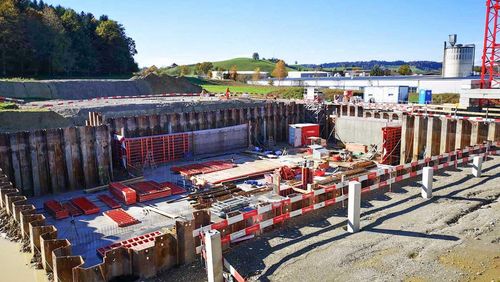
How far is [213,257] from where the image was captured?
6887 millimetres

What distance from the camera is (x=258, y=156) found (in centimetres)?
2628

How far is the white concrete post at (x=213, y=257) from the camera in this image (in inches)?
270

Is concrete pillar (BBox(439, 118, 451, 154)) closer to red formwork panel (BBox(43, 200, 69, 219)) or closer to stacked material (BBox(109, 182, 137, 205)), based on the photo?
stacked material (BBox(109, 182, 137, 205))

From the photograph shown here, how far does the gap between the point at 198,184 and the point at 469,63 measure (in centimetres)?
6721

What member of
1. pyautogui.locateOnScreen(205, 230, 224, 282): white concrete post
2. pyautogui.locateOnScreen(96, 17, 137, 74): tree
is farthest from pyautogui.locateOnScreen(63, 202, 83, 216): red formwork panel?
pyautogui.locateOnScreen(96, 17, 137, 74): tree

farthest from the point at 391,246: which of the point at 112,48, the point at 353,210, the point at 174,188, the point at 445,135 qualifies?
the point at 112,48

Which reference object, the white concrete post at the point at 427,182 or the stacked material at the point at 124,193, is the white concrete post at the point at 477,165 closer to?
the white concrete post at the point at 427,182

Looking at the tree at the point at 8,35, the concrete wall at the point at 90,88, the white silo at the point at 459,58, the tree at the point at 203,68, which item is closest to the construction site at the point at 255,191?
the concrete wall at the point at 90,88

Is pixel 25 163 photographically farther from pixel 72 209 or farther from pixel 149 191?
pixel 149 191

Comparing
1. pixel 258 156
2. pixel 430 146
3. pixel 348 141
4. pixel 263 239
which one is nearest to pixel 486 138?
pixel 430 146

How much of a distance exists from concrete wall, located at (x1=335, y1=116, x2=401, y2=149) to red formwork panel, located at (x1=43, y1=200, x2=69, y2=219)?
2023cm

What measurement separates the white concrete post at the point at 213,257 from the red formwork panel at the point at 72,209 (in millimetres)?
10773

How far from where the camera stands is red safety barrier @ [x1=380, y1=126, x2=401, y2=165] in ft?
83.8

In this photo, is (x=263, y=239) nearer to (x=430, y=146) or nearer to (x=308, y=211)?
(x=308, y=211)
